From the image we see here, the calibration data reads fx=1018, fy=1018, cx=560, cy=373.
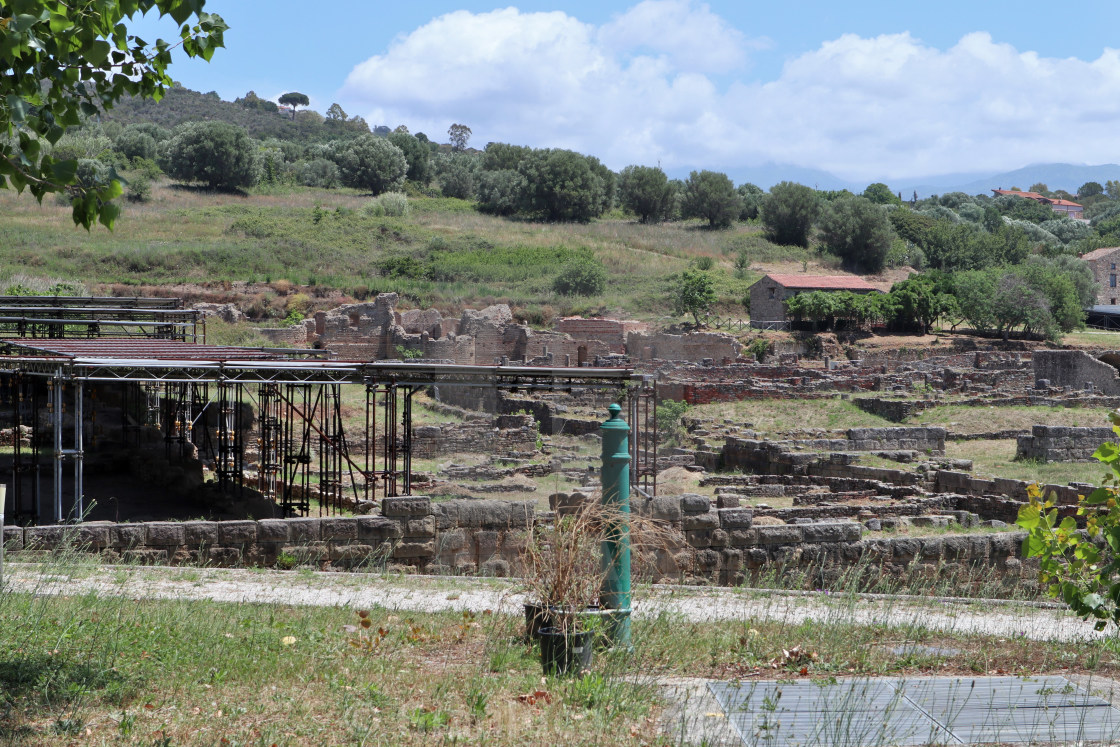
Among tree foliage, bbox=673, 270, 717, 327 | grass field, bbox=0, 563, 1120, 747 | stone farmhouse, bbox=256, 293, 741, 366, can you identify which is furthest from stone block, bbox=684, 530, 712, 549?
tree foliage, bbox=673, 270, 717, 327

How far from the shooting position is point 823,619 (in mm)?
7996

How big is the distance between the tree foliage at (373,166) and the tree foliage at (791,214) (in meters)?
31.9

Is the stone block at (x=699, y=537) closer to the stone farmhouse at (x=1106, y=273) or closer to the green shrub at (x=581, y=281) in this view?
the green shrub at (x=581, y=281)

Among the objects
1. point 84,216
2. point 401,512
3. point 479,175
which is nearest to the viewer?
point 84,216

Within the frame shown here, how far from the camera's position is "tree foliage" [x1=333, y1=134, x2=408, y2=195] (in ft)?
288

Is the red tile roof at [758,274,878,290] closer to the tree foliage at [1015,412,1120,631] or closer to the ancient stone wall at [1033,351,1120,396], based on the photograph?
the ancient stone wall at [1033,351,1120,396]

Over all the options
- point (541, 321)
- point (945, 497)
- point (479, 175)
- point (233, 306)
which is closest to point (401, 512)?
point (945, 497)

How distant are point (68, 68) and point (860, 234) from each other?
243ft


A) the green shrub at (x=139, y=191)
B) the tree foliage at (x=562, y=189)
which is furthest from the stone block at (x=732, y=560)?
the tree foliage at (x=562, y=189)

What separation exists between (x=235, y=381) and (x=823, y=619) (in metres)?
11.3

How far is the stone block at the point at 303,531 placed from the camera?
1070 centimetres

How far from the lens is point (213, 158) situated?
79312 mm

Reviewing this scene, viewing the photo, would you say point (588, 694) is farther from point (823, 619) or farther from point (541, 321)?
point (541, 321)

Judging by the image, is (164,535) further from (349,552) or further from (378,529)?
(378,529)
